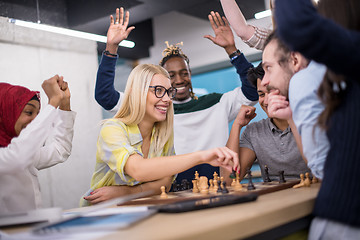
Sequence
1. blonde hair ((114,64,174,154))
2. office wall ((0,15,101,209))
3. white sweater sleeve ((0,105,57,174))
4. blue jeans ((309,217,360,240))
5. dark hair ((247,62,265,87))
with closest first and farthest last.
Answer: blue jeans ((309,217,360,240)) < white sweater sleeve ((0,105,57,174)) < blonde hair ((114,64,174,154)) < dark hair ((247,62,265,87)) < office wall ((0,15,101,209))

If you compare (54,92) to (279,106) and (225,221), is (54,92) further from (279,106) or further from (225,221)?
(225,221)

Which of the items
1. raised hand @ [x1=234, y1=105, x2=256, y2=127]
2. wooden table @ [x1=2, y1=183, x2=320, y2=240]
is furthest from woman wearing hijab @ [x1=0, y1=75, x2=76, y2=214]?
raised hand @ [x1=234, y1=105, x2=256, y2=127]

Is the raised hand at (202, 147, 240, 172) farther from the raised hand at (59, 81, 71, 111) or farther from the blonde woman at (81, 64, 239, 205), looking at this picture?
the raised hand at (59, 81, 71, 111)

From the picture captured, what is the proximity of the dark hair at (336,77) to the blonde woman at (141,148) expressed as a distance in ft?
1.81

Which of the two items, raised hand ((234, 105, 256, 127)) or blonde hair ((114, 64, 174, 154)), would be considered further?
raised hand ((234, 105, 256, 127))

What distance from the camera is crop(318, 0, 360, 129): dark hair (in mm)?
1147

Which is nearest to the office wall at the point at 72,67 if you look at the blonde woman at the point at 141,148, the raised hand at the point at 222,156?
the blonde woman at the point at 141,148

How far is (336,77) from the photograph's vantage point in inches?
44.8

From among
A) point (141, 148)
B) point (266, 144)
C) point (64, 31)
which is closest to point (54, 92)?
point (141, 148)

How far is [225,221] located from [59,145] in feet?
4.57

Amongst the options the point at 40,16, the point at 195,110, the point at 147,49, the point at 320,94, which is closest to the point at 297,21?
the point at 320,94

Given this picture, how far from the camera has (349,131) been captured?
1.12m

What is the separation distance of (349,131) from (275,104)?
1.70 ft

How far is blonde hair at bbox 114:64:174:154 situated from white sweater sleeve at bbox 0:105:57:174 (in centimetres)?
61
